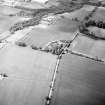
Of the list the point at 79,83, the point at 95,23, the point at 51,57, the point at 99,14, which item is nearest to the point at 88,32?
the point at 95,23

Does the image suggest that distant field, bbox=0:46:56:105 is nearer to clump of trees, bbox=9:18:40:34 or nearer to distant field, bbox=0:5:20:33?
clump of trees, bbox=9:18:40:34

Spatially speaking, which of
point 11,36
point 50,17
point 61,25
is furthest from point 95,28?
point 11,36

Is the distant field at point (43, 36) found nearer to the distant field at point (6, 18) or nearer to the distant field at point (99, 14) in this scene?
the distant field at point (6, 18)

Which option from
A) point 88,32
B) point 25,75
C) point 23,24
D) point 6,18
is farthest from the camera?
point 6,18

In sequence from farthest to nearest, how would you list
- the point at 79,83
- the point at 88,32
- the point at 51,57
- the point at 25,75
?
the point at 88,32
the point at 51,57
the point at 25,75
the point at 79,83

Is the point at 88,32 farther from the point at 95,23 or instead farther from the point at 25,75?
the point at 25,75

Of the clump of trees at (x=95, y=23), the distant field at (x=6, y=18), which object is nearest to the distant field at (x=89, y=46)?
the clump of trees at (x=95, y=23)

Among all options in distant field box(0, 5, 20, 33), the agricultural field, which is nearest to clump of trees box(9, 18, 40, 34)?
the agricultural field

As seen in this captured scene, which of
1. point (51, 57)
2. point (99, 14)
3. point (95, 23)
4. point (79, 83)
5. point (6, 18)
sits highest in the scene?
point (99, 14)
